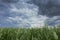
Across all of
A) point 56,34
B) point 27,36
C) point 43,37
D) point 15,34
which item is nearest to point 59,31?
point 56,34

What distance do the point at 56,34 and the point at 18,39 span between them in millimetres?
758

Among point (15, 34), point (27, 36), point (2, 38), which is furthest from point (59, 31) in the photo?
point (2, 38)

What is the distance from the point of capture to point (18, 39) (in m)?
3.37

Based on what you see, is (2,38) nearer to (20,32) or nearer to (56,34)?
(20,32)

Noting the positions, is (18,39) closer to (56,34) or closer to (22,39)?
(22,39)

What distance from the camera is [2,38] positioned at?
380cm

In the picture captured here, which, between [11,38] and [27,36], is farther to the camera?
[11,38]

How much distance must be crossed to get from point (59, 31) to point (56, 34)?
15 centimetres

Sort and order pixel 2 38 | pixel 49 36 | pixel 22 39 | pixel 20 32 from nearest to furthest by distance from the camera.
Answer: pixel 49 36 → pixel 22 39 → pixel 20 32 → pixel 2 38

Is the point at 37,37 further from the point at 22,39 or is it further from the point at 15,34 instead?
the point at 15,34

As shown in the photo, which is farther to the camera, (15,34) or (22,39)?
(15,34)

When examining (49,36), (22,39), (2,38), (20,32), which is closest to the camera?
(49,36)

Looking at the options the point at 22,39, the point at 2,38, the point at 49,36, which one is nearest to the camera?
the point at 49,36

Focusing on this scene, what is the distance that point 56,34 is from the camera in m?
3.11
